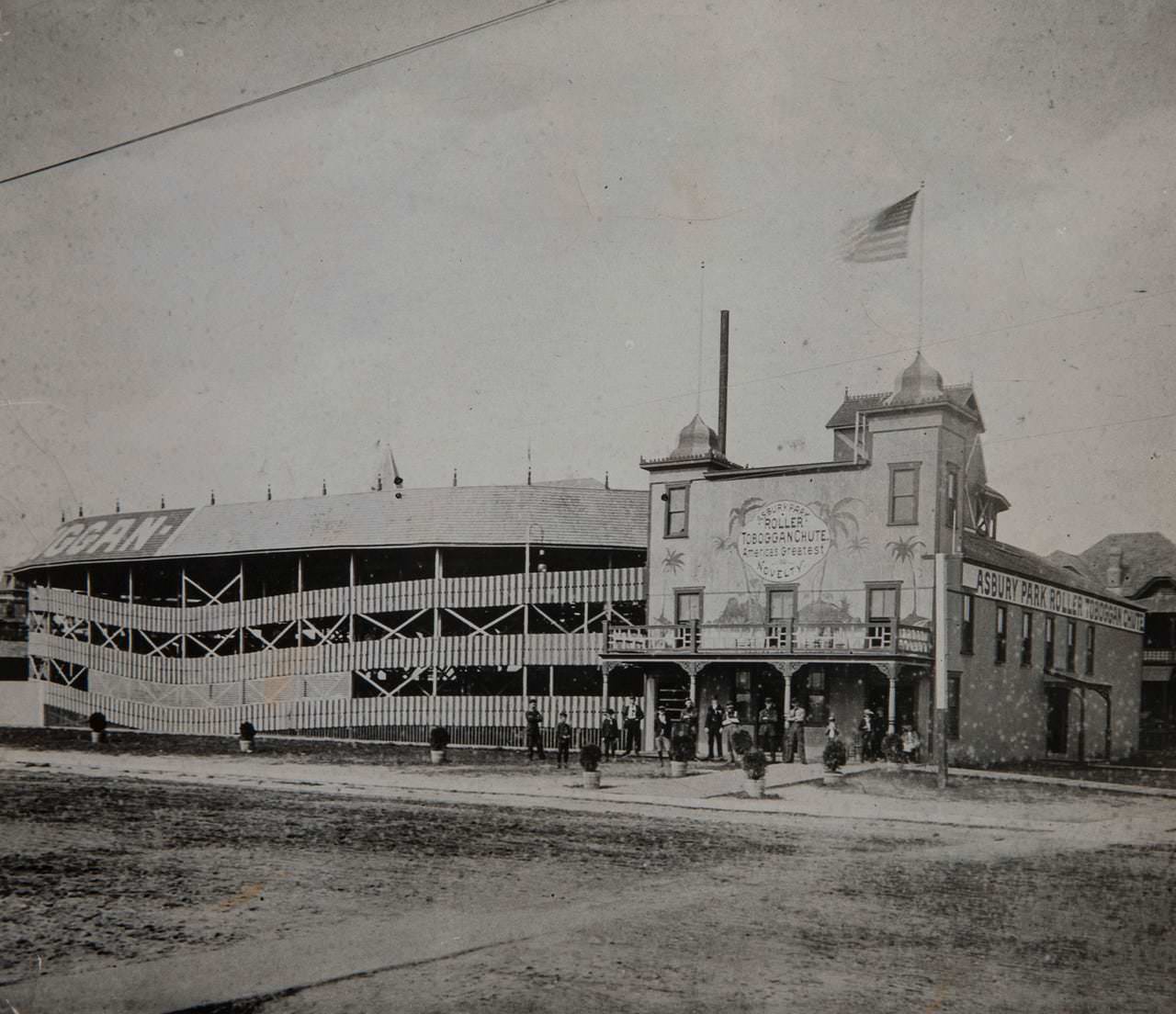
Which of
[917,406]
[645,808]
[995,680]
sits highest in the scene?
[917,406]

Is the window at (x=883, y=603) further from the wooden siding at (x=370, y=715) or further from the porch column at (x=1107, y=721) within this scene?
the wooden siding at (x=370, y=715)

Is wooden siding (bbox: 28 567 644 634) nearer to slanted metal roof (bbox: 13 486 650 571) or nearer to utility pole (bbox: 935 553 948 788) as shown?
slanted metal roof (bbox: 13 486 650 571)

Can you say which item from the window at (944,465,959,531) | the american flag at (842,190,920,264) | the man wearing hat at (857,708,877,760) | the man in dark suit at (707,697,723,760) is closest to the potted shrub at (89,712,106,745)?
the man in dark suit at (707,697,723,760)

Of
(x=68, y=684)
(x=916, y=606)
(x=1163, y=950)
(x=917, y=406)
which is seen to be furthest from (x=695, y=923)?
(x=68, y=684)

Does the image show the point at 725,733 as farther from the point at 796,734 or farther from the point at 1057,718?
the point at 1057,718

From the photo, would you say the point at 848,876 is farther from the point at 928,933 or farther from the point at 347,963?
the point at 347,963

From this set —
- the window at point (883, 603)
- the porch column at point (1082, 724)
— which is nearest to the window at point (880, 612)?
the window at point (883, 603)

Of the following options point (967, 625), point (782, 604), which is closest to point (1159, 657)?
point (967, 625)
